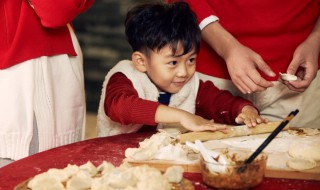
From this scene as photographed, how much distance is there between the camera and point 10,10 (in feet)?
6.61

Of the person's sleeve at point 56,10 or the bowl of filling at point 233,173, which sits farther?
the person's sleeve at point 56,10

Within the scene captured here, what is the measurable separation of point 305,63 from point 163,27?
0.60m

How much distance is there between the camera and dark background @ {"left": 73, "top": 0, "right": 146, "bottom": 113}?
5.33 metres

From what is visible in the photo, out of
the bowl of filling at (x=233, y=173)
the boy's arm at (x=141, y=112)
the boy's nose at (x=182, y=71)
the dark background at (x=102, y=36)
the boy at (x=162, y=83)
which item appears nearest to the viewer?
the bowl of filling at (x=233, y=173)

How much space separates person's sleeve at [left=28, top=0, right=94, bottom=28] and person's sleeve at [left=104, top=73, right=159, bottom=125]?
383 millimetres

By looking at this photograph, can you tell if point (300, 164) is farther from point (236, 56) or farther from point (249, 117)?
point (236, 56)

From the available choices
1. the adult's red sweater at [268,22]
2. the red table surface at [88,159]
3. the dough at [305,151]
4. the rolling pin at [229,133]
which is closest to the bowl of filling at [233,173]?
the red table surface at [88,159]

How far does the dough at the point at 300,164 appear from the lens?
1662 millimetres

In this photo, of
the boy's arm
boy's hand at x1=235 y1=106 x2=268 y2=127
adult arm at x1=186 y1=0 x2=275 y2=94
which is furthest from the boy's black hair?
boy's hand at x1=235 y1=106 x2=268 y2=127

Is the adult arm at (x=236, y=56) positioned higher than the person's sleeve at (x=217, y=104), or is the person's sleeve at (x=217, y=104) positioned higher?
the adult arm at (x=236, y=56)

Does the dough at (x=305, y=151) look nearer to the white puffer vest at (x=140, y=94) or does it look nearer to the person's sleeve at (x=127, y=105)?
the person's sleeve at (x=127, y=105)

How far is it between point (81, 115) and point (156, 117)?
371 millimetres

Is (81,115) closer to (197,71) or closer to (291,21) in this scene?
(197,71)

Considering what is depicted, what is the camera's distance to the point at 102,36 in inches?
212
